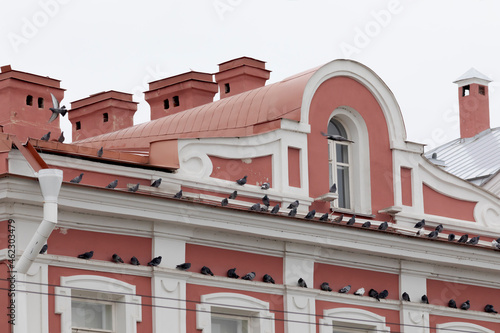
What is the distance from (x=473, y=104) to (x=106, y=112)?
11953mm

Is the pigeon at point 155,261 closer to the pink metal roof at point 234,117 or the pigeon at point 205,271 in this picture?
the pigeon at point 205,271

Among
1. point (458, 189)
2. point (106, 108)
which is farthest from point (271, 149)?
point (106, 108)

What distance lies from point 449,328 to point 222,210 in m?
5.81

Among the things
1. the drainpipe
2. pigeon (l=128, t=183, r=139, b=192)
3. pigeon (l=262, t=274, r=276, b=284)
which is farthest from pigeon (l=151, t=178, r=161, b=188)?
the drainpipe

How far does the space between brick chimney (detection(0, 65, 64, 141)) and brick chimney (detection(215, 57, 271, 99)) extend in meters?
4.45

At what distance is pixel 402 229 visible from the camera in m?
32.0

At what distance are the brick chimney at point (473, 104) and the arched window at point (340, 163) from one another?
13.6m

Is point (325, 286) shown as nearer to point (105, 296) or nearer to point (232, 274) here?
point (232, 274)

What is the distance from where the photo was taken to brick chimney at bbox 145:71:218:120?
1459 inches

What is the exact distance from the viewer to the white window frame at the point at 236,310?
2884 centimetres

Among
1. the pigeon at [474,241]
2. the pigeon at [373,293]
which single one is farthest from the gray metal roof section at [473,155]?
the pigeon at [373,293]

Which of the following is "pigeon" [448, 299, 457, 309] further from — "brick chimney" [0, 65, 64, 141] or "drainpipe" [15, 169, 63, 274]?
"drainpipe" [15, 169, 63, 274]

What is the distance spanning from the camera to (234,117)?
1271 inches

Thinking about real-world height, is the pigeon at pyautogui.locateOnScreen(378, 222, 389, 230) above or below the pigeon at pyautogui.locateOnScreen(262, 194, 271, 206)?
below
